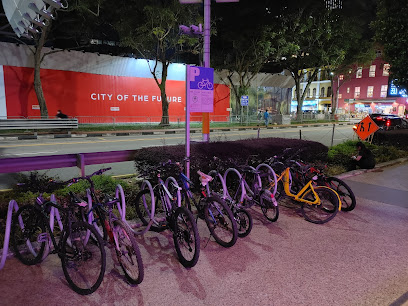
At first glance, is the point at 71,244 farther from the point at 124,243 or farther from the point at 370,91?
the point at 370,91

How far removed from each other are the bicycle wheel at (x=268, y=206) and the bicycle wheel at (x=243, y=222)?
2.07 feet

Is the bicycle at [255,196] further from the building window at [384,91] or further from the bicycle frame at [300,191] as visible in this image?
the building window at [384,91]

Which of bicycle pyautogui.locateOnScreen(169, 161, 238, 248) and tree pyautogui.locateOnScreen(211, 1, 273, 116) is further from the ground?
tree pyautogui.locateOnScreen(211, 1, 273, 116)

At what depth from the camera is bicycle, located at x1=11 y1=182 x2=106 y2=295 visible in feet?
10.5

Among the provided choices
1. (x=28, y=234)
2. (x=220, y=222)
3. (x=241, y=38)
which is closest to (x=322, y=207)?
(x=220, y=222)

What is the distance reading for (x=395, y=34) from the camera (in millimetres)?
13289

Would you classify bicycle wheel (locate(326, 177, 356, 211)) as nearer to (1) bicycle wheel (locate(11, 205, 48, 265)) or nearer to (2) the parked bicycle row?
(2) the parked bicycle row

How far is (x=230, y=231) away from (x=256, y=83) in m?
34.3

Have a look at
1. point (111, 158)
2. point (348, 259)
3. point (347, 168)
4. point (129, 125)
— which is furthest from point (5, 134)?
point (348, 259)

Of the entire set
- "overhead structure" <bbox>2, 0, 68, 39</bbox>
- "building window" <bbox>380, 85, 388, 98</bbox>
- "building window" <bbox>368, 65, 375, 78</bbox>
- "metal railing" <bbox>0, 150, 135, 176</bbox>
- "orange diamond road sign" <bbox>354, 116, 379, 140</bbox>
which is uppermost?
"building window" <bbox>368, 65, 375, 78</bbox>

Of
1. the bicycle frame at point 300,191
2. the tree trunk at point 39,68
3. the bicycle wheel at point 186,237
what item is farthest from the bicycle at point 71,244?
the tree trunk at point 39,68

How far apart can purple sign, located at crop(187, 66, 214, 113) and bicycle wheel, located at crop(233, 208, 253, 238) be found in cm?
216

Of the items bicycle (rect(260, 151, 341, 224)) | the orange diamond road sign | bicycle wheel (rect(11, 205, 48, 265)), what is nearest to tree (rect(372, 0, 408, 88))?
the orange diamond road sign

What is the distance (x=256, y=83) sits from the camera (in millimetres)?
36688
